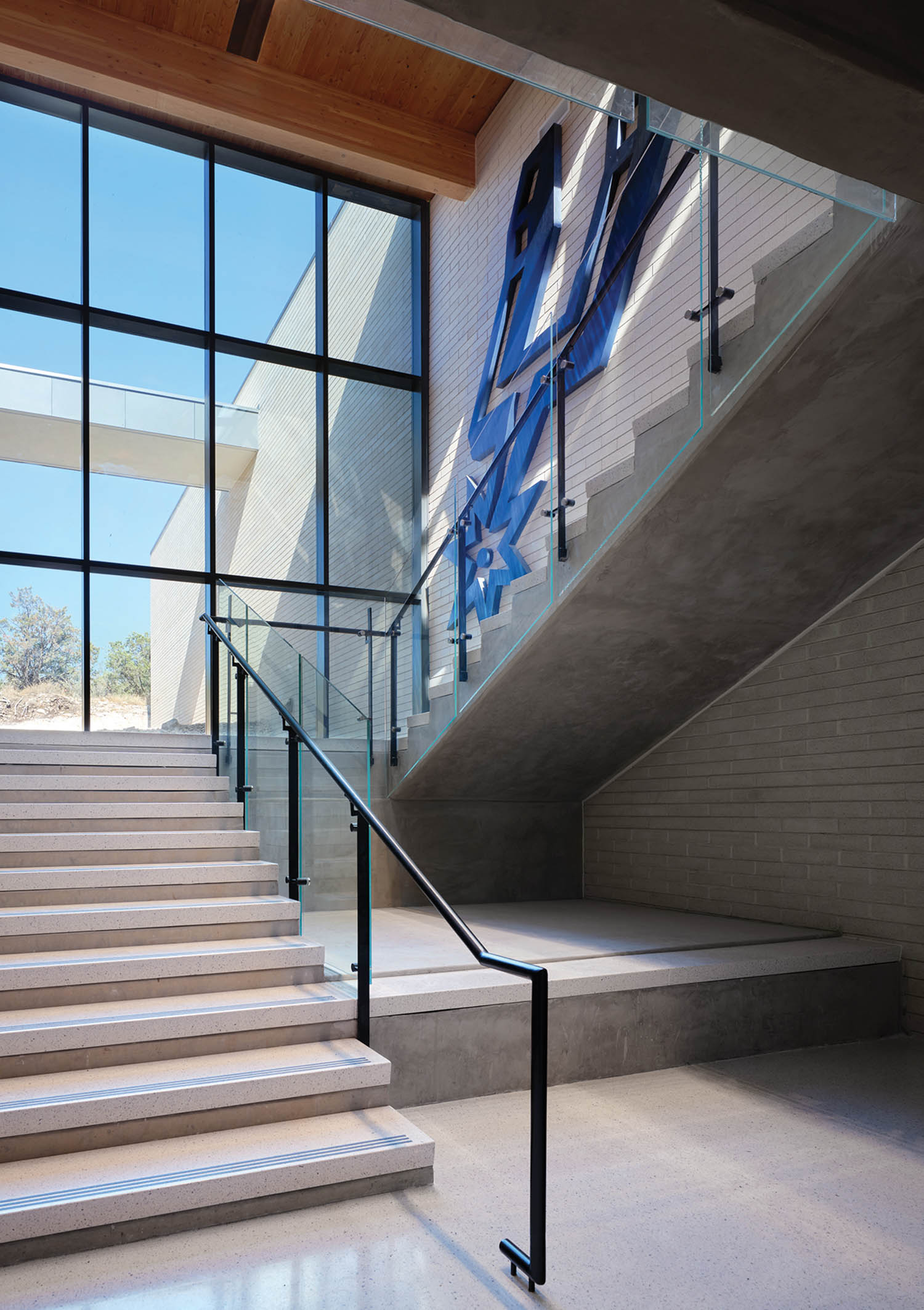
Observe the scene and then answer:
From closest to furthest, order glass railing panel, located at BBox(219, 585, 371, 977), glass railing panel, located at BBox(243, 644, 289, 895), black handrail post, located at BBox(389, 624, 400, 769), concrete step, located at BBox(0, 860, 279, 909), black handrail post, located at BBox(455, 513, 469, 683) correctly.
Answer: glass railing panel, located at BBox(219, 585, 371, 977)
concrete step, located at BBox(0, 860, 279, 909)
glass railing panel, located at BBox(243, 644, 289, 895)
black handrail post, located at BBox(455, 513, 469, 683)
black handrail post, located at BBox(389, 624, 400, 769)

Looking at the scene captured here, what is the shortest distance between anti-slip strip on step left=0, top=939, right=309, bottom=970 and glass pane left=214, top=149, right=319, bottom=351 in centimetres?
643

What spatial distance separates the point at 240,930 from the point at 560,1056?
1509 mm

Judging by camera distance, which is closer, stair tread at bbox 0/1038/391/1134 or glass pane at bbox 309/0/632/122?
glass pane at bbox 309/0/632/122

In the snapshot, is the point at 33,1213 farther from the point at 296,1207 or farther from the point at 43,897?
the point at 43,897

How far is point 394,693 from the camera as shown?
22.9 ft

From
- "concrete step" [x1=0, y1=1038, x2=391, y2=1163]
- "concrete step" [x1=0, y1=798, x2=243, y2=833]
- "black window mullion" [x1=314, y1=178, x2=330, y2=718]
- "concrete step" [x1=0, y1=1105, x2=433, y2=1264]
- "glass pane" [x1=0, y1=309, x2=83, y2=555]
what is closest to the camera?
"concrete step" [x1=0, y1=1105, x2=433, y2=1264]

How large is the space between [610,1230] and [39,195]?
8.74m

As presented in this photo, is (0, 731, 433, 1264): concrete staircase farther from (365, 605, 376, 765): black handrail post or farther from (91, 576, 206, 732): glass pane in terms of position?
(91, 576, 206, 732): glass pane

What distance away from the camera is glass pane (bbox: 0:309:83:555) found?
7.95 metres

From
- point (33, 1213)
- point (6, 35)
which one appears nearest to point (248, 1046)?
point (33, 1213)

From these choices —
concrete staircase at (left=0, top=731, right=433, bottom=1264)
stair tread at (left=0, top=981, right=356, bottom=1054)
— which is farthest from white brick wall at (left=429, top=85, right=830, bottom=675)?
stair tread at (left=0, top=981, right=356, bottom=1054)

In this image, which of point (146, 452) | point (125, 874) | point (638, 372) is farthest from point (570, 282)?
point (125, 874)

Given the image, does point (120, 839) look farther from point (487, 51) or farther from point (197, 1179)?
point (487, 51)

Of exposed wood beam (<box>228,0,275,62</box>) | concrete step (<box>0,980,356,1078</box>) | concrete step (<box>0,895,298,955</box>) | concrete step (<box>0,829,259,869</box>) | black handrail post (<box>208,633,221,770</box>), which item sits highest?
exposed wood beam (<box>228,0,275,62</box>)
